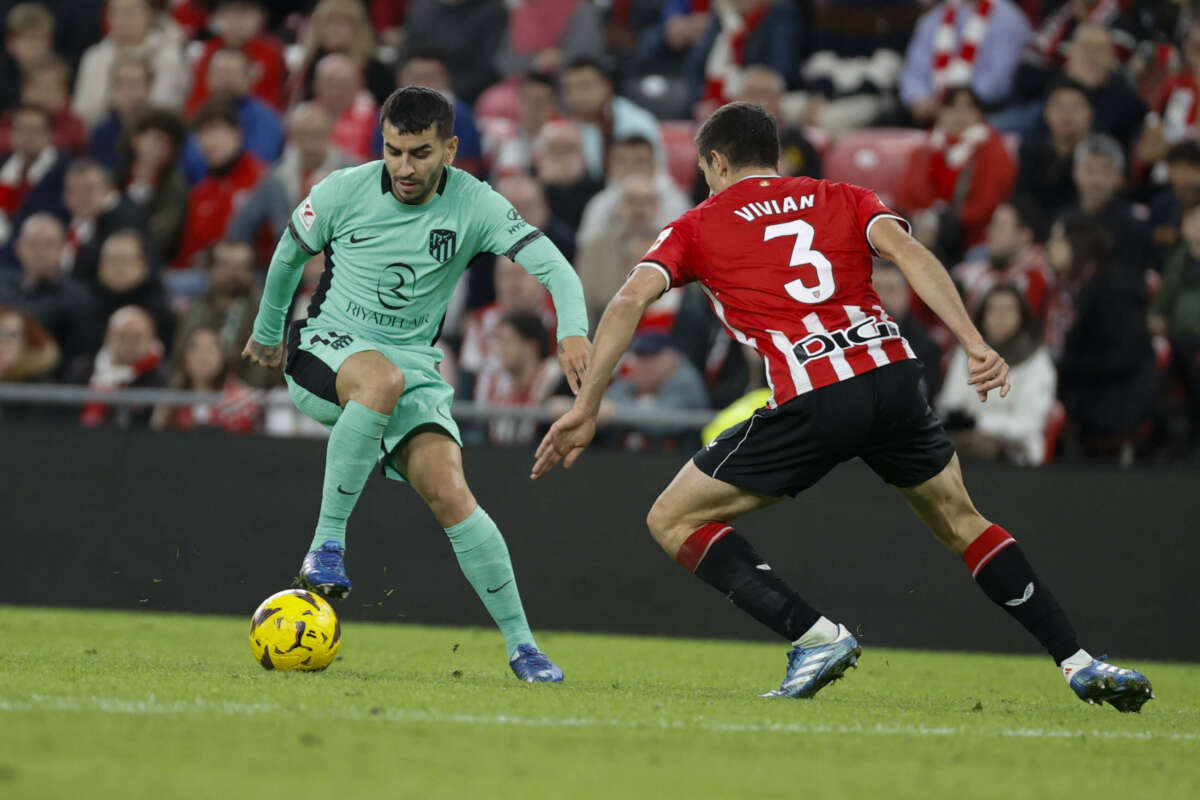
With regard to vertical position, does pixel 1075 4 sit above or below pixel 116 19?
above

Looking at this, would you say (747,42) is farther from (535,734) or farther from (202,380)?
(535,734)

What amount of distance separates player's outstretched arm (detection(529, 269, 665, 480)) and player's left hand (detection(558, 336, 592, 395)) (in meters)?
0.23

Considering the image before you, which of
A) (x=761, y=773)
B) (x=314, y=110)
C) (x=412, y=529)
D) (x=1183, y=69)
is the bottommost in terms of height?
(x=412, y=529)

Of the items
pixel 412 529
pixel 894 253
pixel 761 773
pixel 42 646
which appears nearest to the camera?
pixel 761 773

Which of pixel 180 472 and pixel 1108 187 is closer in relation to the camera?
pixel 180 472

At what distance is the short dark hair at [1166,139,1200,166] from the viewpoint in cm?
1102

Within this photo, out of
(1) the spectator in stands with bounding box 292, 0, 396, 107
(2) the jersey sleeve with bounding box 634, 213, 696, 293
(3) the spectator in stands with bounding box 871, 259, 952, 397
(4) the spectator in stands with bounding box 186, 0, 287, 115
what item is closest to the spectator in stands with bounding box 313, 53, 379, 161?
(1) the spectator in stands with bounding box 292, 0, 396, 107

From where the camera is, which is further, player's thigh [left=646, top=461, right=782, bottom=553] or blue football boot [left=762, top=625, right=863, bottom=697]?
player's thigh [left=646, top=461, right=782, bottom=553]

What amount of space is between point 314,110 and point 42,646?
18.7 ft

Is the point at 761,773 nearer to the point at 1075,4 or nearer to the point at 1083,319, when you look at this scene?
the point at 1083,319

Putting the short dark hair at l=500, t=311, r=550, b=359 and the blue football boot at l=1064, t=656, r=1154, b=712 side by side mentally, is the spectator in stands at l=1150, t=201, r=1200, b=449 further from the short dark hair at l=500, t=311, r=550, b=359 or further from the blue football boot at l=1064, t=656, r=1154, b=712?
the blue football boot at l=1064, t=656, r=1154, b=712

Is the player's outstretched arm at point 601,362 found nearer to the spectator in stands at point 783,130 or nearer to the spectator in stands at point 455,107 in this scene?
the spectator in stands at point 783,130

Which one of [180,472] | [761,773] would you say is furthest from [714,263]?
[180,472]

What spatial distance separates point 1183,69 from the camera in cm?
1203
